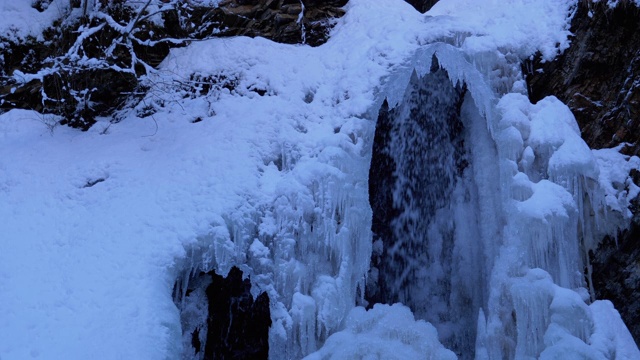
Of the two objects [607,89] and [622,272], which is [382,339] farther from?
[607,89]

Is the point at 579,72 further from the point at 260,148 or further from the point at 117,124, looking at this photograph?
the point at 117,124

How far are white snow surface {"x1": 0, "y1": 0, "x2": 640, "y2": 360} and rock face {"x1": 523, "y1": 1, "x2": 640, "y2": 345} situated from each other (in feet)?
0.76

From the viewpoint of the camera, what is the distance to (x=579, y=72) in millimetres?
6691

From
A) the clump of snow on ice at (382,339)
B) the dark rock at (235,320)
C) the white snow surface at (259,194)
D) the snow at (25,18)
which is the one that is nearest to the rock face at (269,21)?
the white snow surface at (259,194)

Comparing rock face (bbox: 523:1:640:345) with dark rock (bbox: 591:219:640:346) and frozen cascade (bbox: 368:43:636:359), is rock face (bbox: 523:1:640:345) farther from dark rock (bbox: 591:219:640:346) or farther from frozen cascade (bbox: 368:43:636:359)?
frozen cascade (bbox: 368:43:636:359)

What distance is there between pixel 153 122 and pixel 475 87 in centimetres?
343

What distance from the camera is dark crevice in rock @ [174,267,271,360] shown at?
5.41 meters

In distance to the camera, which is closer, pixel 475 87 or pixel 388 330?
pixel 388 330

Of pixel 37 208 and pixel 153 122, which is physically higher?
pixel 153 122

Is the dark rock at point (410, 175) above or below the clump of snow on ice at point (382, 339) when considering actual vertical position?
above

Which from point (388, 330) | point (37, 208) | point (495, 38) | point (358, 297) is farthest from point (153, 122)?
point (495, 38)

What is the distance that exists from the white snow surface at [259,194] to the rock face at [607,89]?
0.76 ft

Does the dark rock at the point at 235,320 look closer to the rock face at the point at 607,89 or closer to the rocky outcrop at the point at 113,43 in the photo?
the rocky outcrop at the point at 113,43

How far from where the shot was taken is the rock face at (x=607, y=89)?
6430 mm
